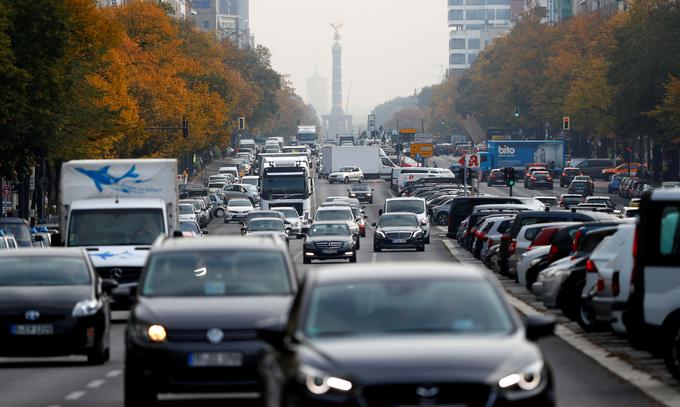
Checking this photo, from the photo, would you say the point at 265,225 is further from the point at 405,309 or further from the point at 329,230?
the point at 405,309

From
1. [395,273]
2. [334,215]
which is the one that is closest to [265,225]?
[334,215]

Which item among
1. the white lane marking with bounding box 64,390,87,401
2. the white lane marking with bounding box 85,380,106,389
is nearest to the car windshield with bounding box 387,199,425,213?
the white lane marking with bounding box 85,380,106,389

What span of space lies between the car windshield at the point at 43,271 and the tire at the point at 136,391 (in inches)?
236

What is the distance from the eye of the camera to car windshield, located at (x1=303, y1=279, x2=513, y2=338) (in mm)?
11266

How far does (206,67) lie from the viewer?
145m

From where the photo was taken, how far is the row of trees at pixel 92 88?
5922cm

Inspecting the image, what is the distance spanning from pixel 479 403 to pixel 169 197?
862 inches

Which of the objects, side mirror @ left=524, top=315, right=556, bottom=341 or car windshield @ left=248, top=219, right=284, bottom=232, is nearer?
side mirror @ left=524, top=315, right=556, bottom=341

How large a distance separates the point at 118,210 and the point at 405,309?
18.5 metres

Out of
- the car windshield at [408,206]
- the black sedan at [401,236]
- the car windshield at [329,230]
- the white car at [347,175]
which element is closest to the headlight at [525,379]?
the car windshield at [329,230]

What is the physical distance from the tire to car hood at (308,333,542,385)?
4.31m

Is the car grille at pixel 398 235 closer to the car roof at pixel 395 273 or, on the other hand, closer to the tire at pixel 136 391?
the tire at pixel 136 391

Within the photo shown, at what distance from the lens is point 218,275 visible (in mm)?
16375

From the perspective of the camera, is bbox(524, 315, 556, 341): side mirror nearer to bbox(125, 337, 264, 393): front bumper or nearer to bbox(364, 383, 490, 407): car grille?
bbox(364, 383, 490, 407): car grille
